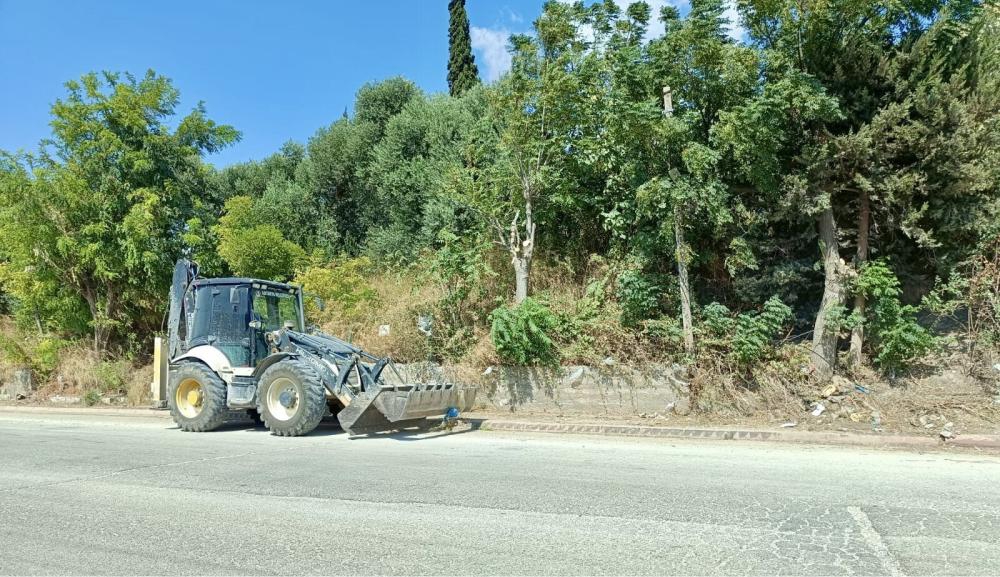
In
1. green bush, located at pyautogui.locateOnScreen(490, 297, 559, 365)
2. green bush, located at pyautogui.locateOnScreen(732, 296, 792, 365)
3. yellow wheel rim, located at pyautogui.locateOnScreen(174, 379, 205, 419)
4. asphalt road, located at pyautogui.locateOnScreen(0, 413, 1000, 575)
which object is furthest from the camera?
green bush, located at pyautogui.locateOnScreen(490, 297, 559, 365)

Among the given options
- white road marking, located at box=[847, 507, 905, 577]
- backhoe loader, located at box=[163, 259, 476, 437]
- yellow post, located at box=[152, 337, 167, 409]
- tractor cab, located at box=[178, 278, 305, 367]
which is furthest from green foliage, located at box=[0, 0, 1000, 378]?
white road marking, located at box=[847, 507, 905, 577]

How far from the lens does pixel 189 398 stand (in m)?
12.4

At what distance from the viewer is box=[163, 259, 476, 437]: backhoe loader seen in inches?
412

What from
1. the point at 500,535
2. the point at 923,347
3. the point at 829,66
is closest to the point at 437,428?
the point at 500,535

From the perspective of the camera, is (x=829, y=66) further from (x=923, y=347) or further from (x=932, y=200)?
(x=923, y=347)

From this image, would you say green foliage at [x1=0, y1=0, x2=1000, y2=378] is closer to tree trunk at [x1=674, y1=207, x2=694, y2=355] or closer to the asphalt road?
tree trunk at [x1=674, y1=207, x2=694, y2=355]

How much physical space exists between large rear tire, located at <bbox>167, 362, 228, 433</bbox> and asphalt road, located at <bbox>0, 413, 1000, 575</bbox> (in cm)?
219

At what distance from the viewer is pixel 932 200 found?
37.7ft

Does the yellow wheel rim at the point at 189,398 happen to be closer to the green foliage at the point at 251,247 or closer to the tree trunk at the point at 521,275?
the green foliage at the point at 251,247

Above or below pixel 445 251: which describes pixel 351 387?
below

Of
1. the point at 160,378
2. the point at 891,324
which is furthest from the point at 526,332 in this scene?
the point at 160,378

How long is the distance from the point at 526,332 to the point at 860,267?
6208 millimetres

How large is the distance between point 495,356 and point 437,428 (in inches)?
93.4

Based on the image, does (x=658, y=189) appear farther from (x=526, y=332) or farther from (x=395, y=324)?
(x=395, y=324)
